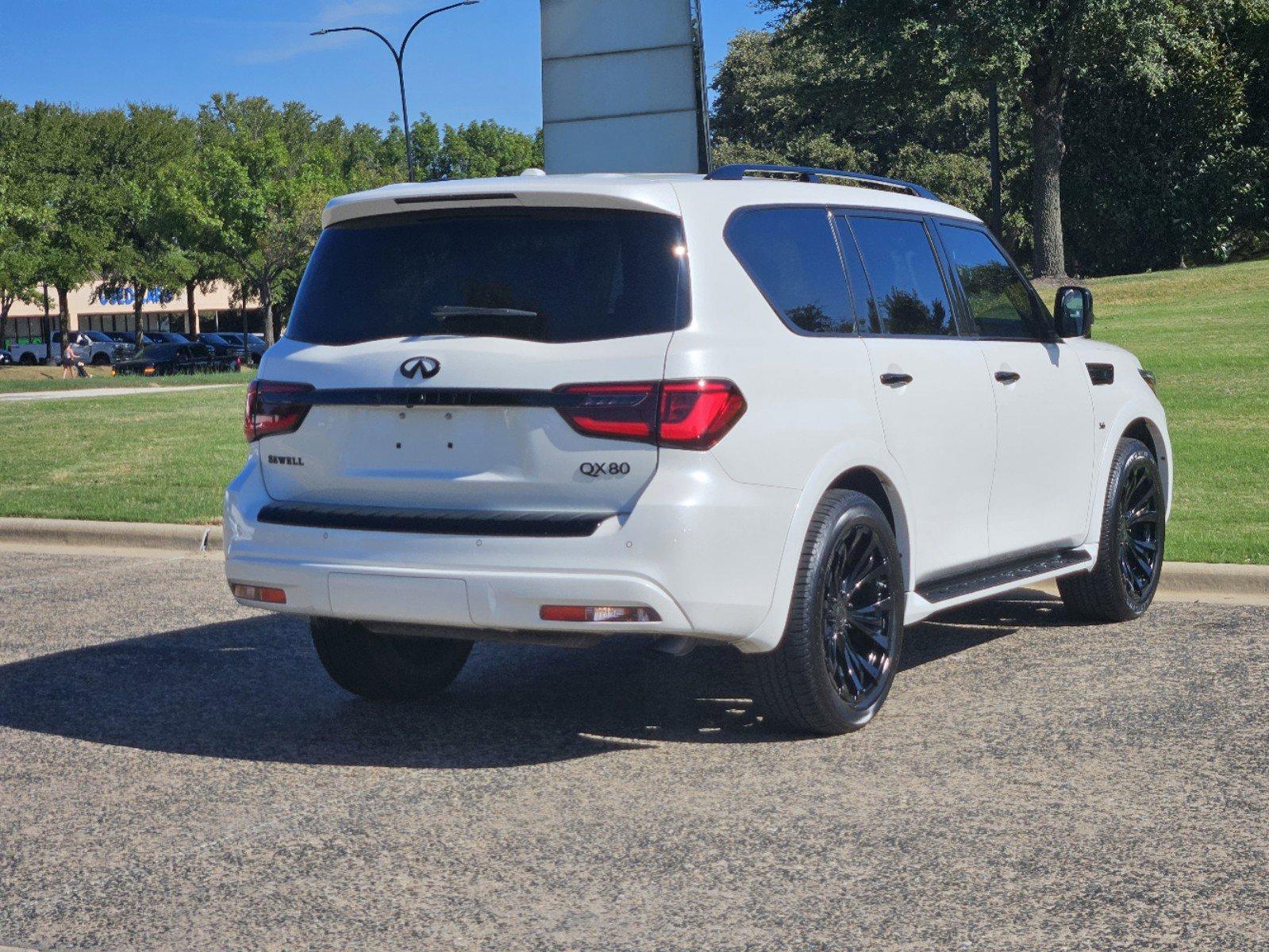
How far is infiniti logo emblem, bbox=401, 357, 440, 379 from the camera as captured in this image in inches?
204

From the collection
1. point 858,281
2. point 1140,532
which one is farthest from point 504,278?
point 1140,532

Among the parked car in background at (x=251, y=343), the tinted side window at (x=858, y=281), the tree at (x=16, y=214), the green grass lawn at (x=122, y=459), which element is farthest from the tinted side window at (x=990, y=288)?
the parked car in background at (x=251, y=343)

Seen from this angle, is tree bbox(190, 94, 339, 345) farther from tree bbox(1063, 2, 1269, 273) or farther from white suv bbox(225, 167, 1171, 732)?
white suv bbox(225, 167, 1171, 732)

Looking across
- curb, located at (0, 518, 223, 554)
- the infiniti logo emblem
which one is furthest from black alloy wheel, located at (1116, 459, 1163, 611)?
curb, located at (0, 518, 223, 554)

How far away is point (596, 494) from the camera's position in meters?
4.98

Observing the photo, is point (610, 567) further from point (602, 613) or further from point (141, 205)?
point (141, 205)

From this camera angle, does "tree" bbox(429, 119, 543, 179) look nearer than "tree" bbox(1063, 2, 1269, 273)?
No

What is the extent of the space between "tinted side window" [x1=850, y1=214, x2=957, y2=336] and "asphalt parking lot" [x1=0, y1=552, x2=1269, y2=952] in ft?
4.75

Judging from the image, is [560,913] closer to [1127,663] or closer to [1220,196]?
[1127,663]

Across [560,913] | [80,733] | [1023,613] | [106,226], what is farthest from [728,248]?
[106,226]

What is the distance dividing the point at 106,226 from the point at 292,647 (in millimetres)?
58059

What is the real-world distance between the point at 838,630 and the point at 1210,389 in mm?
12488

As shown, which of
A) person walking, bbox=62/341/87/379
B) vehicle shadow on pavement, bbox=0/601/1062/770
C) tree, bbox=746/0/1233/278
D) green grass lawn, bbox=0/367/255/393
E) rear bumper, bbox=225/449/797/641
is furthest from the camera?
person walking, bbox=62/341/87/379

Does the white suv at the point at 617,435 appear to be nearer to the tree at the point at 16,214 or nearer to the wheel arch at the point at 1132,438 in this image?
the wheel arch at the point at 1132,438
